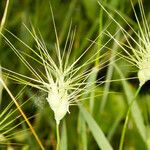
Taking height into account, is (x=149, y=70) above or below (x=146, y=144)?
above

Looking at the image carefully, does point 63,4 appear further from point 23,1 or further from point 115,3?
point 115,3

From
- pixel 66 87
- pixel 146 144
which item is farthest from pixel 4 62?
pixel 66 87

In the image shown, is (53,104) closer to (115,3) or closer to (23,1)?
(115,3)

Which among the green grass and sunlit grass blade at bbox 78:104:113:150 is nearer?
sunlit grass blade at bbox 78:104:113:150

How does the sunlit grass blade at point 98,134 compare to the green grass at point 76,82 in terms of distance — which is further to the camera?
the green grass at point 76,82

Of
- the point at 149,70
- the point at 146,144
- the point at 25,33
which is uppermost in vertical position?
the point at 25,33

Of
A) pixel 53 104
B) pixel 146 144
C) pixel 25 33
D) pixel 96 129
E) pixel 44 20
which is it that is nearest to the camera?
pixel 53 104

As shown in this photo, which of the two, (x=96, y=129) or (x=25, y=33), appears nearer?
(x=96, y=129)

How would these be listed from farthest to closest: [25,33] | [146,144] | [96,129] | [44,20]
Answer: [44,20], [25,33], [146,144], [96,129]

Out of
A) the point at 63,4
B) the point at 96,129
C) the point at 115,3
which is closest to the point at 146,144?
the point at 96,129
